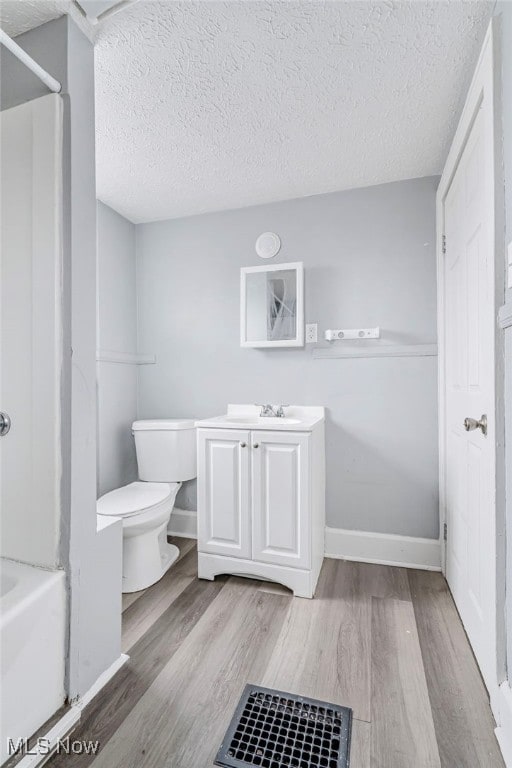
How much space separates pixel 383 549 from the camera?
209 cm

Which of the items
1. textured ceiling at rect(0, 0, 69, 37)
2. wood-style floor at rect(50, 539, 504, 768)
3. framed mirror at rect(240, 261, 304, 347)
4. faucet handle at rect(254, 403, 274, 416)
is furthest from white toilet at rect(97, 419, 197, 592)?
textured ceiling at rect(0, 0, 69, 37)

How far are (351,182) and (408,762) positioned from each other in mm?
2458

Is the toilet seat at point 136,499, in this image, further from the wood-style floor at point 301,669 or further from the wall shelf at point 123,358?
the wall shelf at point 123,358

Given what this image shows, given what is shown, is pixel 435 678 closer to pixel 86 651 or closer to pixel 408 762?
pixel 408 762

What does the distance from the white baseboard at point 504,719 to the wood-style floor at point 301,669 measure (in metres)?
0.03

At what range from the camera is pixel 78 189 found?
3.82 feet

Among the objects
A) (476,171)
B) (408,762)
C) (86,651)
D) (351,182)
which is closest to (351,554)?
(408,762)

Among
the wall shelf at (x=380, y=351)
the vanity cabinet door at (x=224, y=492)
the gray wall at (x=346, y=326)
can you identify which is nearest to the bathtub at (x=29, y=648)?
the vanity cabinet door at (x=224, y=492)

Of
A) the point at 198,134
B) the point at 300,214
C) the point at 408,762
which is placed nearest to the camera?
the point at 408,762

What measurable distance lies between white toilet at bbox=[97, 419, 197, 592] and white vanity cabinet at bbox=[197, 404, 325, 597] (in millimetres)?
241

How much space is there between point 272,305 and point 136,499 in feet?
4.53

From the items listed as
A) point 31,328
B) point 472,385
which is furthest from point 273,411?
point 31,328

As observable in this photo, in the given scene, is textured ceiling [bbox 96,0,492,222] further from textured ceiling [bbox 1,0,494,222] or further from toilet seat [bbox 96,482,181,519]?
toilet seat [bbox 96,482,181,519]

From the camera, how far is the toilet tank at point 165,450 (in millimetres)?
2232
